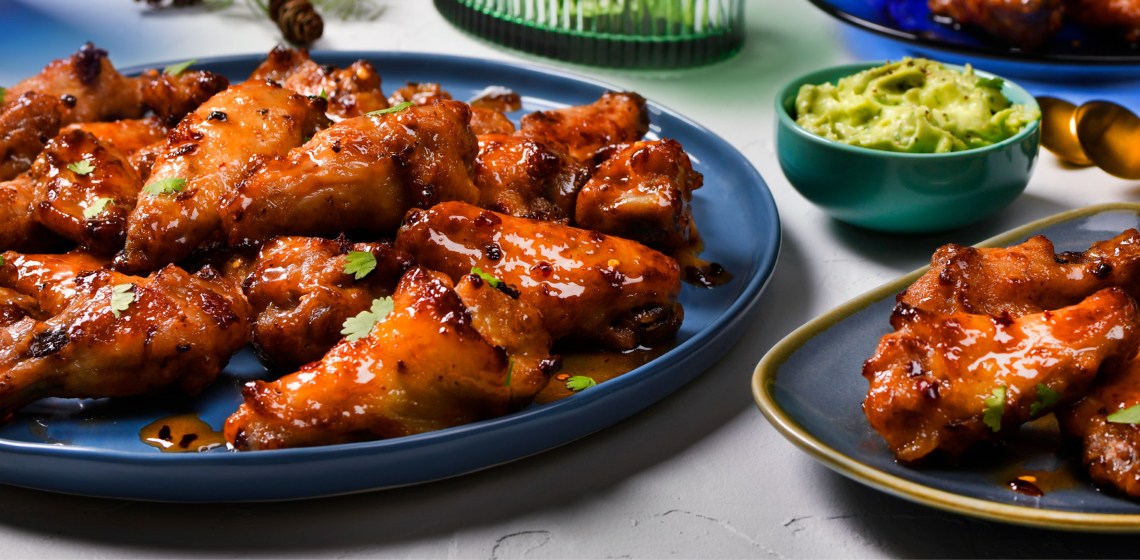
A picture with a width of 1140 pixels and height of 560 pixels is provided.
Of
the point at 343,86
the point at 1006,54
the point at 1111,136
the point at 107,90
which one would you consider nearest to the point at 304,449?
the point at 343,86

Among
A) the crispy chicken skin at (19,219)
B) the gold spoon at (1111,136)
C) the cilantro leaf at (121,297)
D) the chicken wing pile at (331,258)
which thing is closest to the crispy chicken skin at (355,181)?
the chicken wing pile at (331,258)

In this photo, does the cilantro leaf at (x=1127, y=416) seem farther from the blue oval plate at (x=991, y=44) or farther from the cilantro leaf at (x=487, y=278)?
the blue oval plate at (x=991, y=44)

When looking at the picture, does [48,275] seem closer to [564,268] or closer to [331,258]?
[331,258]

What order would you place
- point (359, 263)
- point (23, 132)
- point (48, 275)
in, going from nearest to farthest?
point (359, 263), point (48, 275), point (23, 132)

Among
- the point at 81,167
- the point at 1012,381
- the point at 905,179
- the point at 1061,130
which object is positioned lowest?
the point at 1061,130

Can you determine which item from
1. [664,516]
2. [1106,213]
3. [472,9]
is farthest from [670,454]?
[472,9]

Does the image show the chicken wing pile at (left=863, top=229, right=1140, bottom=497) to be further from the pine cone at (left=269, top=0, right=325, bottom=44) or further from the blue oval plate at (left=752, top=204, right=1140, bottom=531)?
the pine cone at (left=269, top=0, right=325, bottom=44)

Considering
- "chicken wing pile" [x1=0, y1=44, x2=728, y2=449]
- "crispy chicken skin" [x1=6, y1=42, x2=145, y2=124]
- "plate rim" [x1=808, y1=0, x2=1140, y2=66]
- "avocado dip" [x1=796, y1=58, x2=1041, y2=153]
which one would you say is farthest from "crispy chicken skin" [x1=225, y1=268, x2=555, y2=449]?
"plate rim" [x1=808, y1=0, x2=1140, y2=66]
